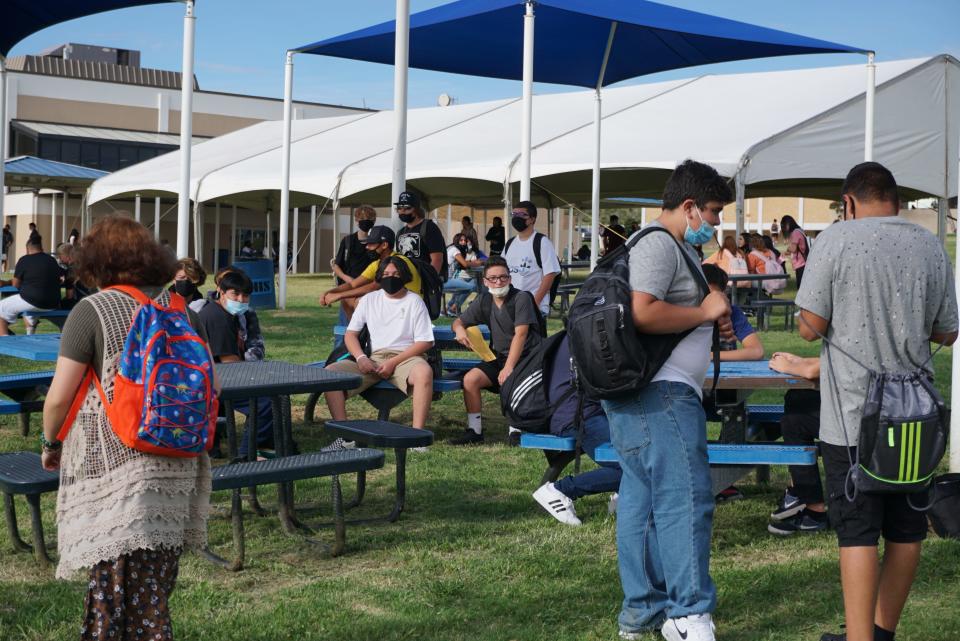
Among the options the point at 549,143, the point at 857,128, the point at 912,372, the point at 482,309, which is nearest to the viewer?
the point at 912,372

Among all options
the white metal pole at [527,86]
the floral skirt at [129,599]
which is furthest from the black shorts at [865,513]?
the white metal pole at [527,86]

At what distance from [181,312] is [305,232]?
129ft

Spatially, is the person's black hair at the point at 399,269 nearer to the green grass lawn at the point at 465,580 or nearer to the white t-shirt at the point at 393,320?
the white t-shirt at the point at 393,320

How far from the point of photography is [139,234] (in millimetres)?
3160

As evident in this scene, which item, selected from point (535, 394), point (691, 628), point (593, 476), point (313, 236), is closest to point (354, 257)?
point (535, 394)

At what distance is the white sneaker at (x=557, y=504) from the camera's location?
18.1ft

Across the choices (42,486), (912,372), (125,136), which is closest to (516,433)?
(42,486)

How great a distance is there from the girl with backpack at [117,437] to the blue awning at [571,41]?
876 centimetres

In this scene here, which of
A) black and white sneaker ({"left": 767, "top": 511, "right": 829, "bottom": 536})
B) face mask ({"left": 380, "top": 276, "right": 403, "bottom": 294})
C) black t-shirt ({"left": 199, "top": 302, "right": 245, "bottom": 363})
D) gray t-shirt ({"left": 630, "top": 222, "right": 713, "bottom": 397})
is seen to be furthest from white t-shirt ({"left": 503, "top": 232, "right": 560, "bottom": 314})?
gray t-shirt ({"left": 630, "top": 222, "right": 713, "bottom": 397})

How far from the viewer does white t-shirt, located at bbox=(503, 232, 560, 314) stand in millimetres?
9684

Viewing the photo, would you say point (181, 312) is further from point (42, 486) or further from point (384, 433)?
point (384, 433)

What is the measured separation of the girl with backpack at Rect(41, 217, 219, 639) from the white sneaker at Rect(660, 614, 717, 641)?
1616 mm

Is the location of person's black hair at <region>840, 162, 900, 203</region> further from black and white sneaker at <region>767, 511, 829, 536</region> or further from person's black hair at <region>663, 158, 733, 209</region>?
black and white sneaker at <region>767, 511, 829, 536</region>

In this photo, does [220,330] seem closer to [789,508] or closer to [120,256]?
[789,508]
